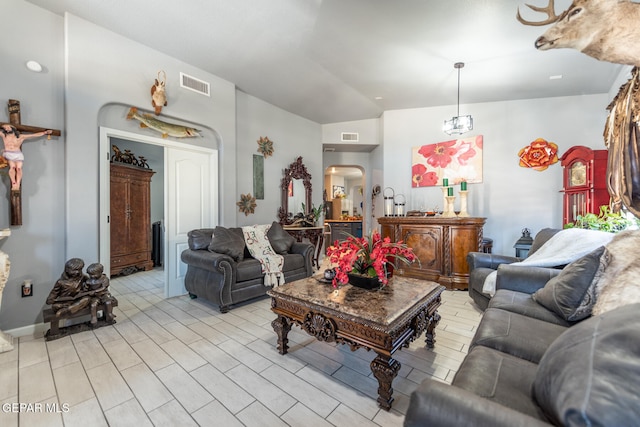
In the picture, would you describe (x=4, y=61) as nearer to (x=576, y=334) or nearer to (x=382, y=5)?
(x=382, y=5)

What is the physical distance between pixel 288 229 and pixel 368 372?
3.34 meters

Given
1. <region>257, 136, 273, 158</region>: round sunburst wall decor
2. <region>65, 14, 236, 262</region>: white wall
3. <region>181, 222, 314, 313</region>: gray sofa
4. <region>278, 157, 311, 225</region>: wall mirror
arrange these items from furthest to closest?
1. <region>278, 157, 311, 225</region>: wall mirror
2. <region>257, 136, 273, 158</region>: round sunburst wall decor
3. <region>181, 222, 314, 313</region>: gray sofa
4. <region>65, 14, 236, 262</region>: white wall

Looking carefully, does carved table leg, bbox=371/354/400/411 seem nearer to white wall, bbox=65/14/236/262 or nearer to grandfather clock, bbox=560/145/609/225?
white wall, bbox=65/14/236/262

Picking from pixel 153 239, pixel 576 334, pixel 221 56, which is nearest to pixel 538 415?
pixel 576 334

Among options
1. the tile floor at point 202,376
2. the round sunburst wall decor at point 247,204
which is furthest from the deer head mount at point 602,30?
the round sunburst wall decor at point 247,204

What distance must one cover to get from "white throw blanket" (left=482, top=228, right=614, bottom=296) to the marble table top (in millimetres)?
878

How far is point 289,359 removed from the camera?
2.04m

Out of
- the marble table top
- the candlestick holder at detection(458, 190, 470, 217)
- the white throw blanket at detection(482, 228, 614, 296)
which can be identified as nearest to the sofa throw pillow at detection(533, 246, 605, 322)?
the white throw blanket at detection(482, 228, 614, 296)

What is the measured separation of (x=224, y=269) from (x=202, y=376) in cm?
125

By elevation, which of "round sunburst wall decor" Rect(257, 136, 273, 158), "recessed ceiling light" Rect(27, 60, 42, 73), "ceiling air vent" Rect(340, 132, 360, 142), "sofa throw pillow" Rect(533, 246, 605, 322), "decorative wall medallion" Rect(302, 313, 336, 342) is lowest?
"decorative wall medallion" Rect(302, 313, 336, 342)

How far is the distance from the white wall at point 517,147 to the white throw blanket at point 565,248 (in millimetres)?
2291

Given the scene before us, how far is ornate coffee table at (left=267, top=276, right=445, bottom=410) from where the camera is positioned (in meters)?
1.53

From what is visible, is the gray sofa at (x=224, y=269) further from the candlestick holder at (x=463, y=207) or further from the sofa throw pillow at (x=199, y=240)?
the candlestick holder at (x=463, y=207)

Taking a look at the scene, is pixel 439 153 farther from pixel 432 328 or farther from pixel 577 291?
pixel 577 291
